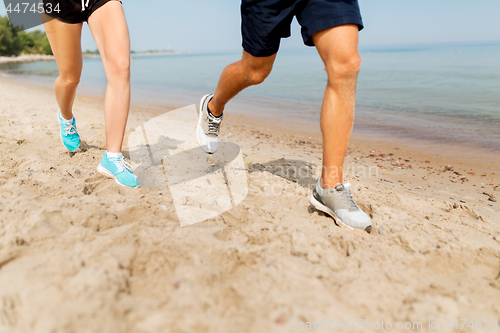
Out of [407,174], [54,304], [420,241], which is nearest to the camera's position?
[54,304]

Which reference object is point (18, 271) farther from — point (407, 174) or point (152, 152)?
point (407, 174)

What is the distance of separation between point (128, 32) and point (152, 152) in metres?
1.22

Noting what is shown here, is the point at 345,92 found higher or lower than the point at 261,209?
higher

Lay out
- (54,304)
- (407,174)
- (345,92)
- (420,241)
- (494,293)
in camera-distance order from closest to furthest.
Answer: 1. (54,304)
2. (494,293)
3. (420,241)
4. (345,92)
5. (407,174)

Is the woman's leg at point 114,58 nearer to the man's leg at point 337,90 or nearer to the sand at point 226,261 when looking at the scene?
the sand at point 226,261

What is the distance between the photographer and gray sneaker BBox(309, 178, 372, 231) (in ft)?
5.88

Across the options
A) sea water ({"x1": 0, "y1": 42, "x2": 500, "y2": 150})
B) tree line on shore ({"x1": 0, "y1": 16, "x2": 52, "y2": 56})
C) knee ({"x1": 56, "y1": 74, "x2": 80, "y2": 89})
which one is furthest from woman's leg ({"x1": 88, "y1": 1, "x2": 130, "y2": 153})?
tree line on shore ({"x1": 0, "y1": 16, "x2": 52, "y2": 56})

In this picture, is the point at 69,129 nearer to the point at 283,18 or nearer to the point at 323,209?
the point at 283,18

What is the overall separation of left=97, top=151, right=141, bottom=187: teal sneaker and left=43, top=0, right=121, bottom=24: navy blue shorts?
3.37 ft

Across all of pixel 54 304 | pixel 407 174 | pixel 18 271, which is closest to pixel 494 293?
pixel 54 304

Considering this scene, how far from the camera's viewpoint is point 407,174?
3533 mm

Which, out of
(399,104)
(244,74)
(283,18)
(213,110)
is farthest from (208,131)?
(399,104)

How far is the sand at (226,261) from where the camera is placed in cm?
100

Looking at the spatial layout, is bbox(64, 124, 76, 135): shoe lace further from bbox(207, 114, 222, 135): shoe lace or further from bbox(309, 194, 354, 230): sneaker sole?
bbox(309, 194, 354, 230): sneaker sole
